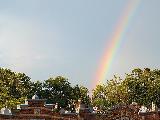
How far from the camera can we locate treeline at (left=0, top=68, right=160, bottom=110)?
82.4m

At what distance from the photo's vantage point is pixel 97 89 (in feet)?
303

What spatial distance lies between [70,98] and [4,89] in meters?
18.2

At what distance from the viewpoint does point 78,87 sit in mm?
92500

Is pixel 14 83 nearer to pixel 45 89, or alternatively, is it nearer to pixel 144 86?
pixel 45 89

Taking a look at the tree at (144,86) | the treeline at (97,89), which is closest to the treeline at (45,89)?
the treeline at (97,89)

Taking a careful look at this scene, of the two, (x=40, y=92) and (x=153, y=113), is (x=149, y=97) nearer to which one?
(x=40, y=92)

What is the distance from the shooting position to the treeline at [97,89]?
8238 centimetres

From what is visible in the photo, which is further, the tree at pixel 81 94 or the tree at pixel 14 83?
the tree at pixel 81 94

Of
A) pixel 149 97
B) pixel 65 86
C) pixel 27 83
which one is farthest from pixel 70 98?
pixel 149 97

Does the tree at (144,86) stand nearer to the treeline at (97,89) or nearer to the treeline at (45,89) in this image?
the treeline at (97,89)

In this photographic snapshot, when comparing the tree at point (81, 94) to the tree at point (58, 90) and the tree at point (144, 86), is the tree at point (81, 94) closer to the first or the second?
the tree at point (58, 90)

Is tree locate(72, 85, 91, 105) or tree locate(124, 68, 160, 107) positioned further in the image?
tree locate(72, 85, 91, 105)

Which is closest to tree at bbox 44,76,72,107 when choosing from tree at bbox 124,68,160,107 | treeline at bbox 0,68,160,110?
treeline at bbox 0,68,160,110

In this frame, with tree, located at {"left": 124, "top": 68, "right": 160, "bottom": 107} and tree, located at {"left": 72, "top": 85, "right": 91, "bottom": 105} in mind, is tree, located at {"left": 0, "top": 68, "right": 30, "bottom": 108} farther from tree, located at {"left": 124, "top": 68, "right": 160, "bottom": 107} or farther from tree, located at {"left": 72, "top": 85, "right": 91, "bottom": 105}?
tree, located at {"left": 124, "top": 68, "right": 160, "bottom": 107}
